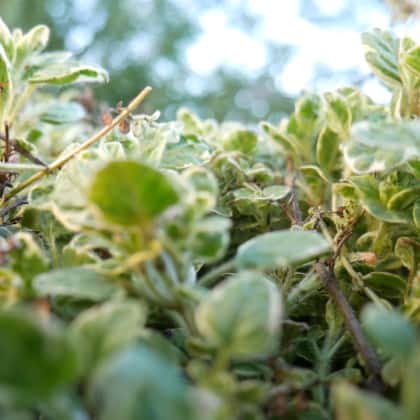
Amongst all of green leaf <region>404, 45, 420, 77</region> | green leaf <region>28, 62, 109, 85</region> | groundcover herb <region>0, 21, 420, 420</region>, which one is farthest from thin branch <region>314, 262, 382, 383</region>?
green leaf <region>28, 62, 109, 85</region>

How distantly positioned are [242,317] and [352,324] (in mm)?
151

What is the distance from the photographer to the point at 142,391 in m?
0.25

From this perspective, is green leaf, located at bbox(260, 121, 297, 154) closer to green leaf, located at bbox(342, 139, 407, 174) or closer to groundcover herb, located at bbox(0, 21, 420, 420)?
groundcover herb, located at bbox(0, 21, 420, 420)

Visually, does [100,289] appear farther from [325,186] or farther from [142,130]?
[325,186]

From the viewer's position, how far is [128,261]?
32 centimetres

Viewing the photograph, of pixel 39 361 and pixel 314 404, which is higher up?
pixel 39 361

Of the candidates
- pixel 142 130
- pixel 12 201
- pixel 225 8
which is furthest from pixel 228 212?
pixel 225 8

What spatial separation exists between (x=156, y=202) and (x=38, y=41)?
403mm

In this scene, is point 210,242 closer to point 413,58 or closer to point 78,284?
point 78,284

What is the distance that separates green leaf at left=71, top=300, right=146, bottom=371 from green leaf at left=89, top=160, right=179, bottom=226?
5 cm

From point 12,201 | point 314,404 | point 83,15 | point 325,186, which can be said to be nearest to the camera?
point 314,404

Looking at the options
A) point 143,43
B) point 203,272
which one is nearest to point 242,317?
point 203,272

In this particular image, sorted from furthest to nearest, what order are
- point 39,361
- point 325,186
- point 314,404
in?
point 325,186
point 314,404
point 39,361

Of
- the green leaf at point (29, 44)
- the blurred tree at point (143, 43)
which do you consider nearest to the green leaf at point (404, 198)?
the green leaf at point (29, 44)
